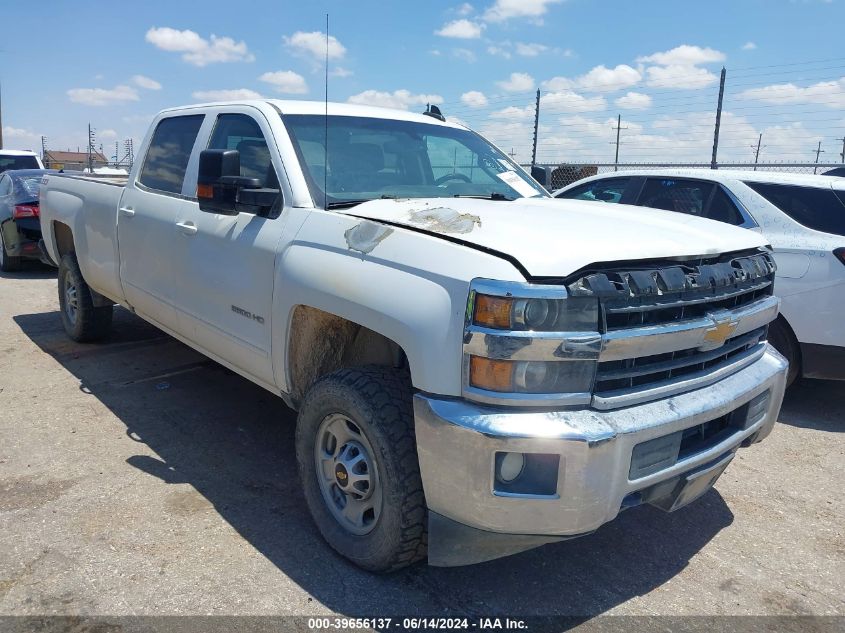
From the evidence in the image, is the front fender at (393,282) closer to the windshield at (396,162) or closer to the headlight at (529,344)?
the headlight at (529,344)

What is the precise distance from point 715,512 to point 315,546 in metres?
2.05

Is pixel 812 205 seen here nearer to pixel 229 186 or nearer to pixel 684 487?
pixel 684 487

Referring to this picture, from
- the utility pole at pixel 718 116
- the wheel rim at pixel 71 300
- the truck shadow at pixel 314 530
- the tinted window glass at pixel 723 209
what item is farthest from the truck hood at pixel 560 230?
the utility pole at pixel 718 116

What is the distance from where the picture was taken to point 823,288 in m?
4.79

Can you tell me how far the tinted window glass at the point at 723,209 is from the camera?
17.7 ft

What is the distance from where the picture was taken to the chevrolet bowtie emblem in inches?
109

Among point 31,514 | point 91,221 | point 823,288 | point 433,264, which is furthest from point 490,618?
point 91,221

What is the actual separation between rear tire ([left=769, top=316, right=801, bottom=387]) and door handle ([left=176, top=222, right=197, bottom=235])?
157 inches

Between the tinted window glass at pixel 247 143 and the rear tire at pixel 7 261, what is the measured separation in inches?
311

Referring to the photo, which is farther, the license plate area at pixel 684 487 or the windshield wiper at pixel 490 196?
the windshield wiper at pixel 490 196

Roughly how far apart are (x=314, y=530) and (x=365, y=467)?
58 centimetres

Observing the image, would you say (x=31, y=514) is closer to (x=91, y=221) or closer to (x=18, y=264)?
(x=91, y=221)

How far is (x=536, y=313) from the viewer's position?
7.73 feet

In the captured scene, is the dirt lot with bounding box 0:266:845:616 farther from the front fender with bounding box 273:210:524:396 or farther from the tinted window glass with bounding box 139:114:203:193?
the tinted window glass with bounding box 139:114:203:193
